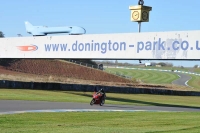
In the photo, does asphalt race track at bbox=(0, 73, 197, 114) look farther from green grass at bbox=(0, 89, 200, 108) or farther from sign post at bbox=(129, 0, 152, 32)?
sign post at bbox=(129, 0, 152, 32)

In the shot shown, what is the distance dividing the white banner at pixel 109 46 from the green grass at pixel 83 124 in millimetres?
8608

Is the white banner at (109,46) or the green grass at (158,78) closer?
the white banner at (109,46)

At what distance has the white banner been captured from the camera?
27.5 m

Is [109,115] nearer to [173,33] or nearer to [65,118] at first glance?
[65,118]

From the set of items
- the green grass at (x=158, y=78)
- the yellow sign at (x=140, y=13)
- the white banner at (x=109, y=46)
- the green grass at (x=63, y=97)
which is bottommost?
the green grass at (x=63, y=97)

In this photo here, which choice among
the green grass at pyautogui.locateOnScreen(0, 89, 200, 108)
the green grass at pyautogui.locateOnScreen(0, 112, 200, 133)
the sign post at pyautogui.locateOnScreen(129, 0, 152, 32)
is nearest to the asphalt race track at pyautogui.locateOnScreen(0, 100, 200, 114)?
the green grass at pyautogui.locateOnScreen(0, 112, 200, 133)

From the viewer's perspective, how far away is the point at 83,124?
16578mm

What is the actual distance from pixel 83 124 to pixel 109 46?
14.7m

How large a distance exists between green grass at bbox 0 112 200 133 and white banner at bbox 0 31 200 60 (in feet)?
28.2

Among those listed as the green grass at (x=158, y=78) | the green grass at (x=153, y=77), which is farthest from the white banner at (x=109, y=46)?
the green grass at (x=153, y=77)

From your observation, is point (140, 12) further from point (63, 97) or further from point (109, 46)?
point (63, 97)

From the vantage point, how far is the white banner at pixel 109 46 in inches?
1082

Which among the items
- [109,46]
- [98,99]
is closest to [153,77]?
[109,46]

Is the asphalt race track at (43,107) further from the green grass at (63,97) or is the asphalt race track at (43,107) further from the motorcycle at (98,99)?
the green grass at (63,97)
